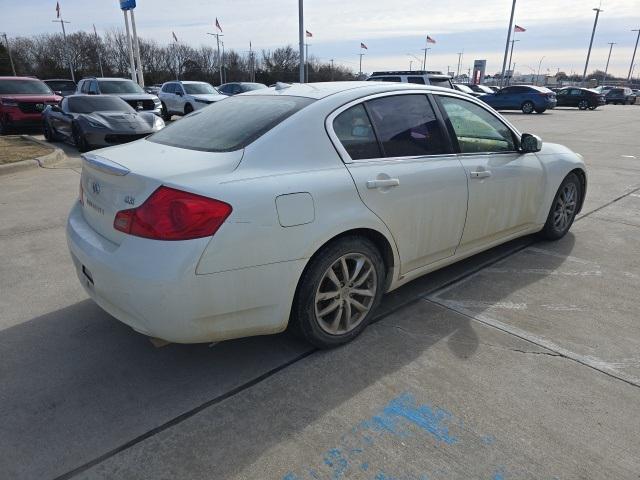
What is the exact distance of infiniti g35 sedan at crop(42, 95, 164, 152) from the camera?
32.7ft

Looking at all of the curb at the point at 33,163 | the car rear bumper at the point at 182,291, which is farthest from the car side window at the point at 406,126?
the curb at the point at 33,163

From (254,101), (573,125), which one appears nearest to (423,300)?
(254,101)

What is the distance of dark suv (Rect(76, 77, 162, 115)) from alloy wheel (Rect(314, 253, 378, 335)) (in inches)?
496

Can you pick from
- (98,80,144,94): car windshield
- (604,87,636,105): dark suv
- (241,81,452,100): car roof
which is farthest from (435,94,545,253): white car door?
(604,87,636,105): dark suv

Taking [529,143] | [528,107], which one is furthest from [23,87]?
[528,107]

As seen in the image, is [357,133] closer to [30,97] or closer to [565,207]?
[565,207]

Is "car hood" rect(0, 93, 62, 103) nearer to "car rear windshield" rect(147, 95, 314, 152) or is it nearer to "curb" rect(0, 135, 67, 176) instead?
"curb" rect(0, 135, 67, 176)

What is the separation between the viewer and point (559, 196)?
15.1 ft

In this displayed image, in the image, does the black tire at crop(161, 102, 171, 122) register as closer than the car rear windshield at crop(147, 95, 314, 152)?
No

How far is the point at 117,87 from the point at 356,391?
593 inches

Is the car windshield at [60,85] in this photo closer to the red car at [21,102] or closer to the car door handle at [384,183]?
the red car at [21,102]

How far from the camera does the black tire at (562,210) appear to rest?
4602mm

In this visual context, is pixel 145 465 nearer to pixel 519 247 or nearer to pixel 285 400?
pixel 285 400

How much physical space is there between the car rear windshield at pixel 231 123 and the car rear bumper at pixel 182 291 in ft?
2.40
